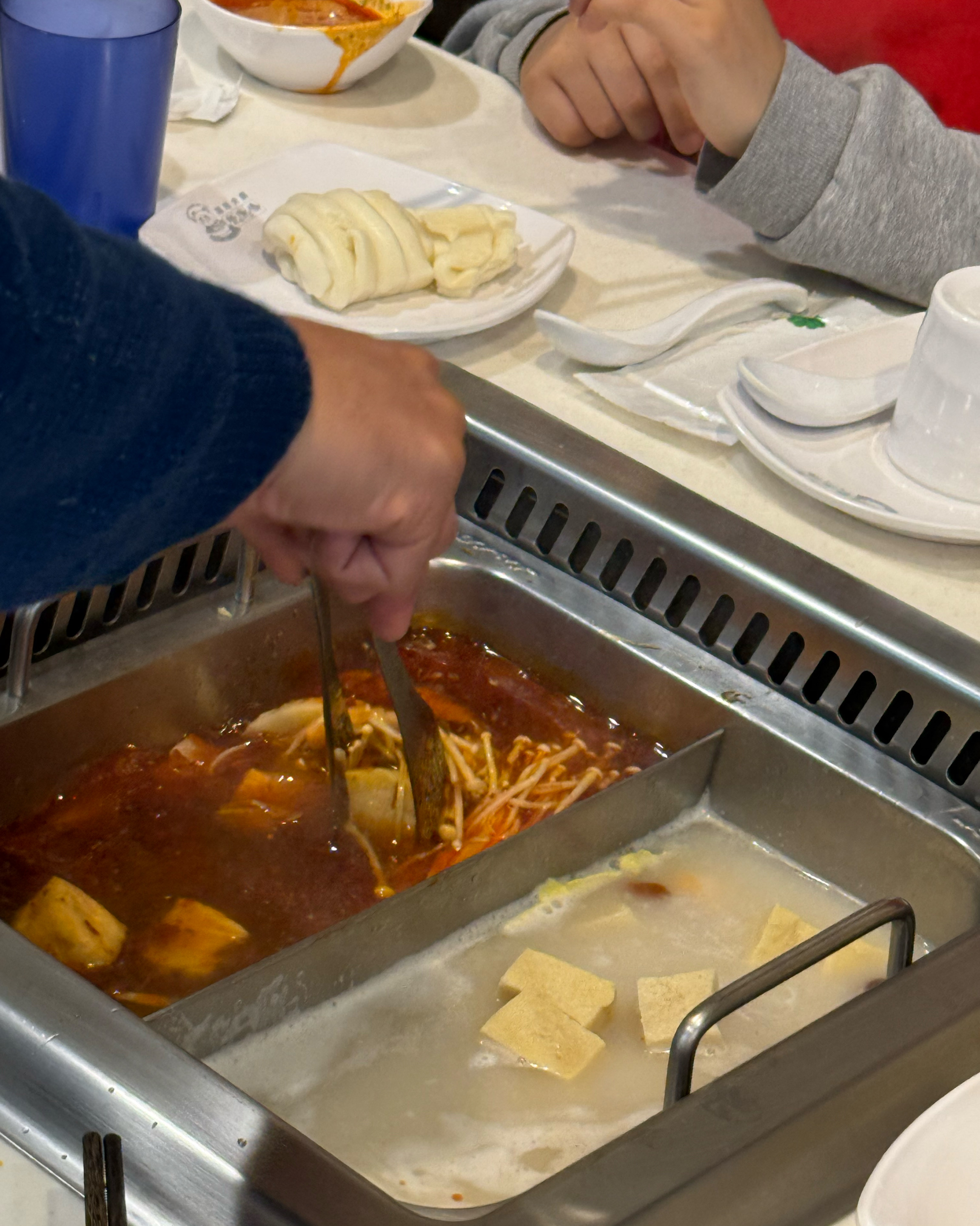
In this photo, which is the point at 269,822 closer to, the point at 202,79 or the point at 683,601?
the point at 683,601

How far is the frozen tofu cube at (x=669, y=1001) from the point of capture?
1001mm

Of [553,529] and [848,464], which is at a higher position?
[848,464]

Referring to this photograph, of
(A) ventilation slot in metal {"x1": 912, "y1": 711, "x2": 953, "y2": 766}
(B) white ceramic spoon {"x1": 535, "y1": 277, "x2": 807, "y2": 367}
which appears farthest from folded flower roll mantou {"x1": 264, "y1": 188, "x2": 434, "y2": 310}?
(A) ventilation slot in metal {"x1": 912, "y1": 711, "x2": 953, "y2": 766}

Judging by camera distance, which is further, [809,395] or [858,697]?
[809,395]

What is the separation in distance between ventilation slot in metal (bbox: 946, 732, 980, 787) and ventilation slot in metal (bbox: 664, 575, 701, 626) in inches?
9.9

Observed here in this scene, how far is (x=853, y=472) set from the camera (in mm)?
1307

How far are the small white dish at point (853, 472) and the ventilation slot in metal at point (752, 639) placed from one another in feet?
0.46

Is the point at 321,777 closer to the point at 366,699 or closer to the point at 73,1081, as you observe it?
the point at 366,699

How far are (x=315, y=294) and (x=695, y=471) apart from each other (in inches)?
16.5

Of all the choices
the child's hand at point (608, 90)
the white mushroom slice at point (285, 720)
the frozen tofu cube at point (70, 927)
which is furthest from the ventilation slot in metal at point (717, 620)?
the child's hand at point (608, 90)

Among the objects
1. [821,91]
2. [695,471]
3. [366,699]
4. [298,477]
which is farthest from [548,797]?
[821,91]

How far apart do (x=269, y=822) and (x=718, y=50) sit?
0.98 m

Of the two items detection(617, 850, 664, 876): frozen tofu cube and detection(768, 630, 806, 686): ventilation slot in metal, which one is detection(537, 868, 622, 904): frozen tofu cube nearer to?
detection(617, 850, 664, 876): frozen tofu cube

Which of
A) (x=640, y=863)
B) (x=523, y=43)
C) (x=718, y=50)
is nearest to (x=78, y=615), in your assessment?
(x=640, y=863)
